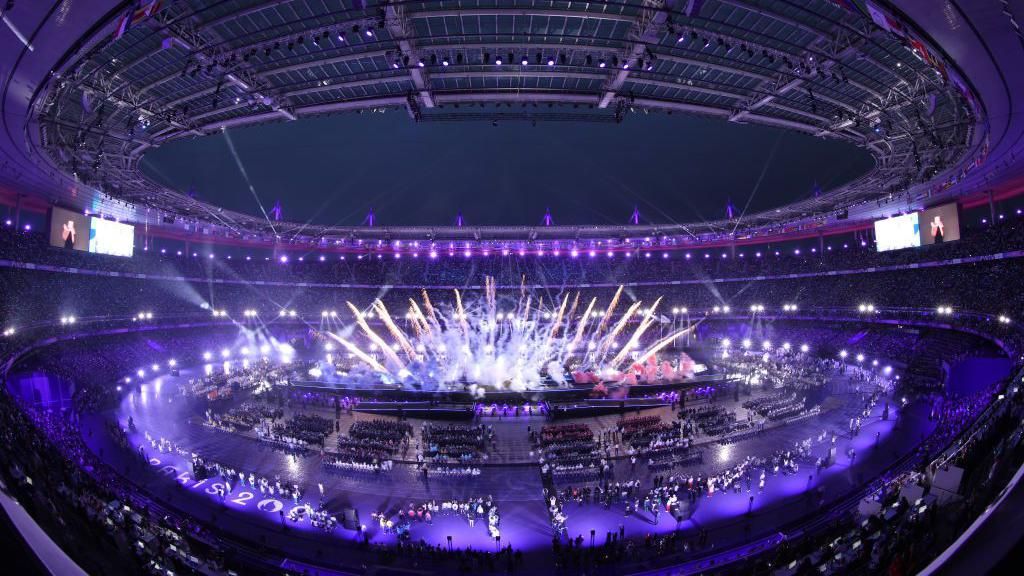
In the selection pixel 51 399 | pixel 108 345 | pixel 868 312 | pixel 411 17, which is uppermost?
pixel 411 17

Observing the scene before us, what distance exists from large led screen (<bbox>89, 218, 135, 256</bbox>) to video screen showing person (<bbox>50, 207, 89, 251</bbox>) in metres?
0.66

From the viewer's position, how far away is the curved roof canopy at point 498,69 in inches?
526

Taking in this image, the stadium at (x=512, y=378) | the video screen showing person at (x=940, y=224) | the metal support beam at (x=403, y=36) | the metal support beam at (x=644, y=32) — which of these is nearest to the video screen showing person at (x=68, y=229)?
the stadium at (x=512, y=378)

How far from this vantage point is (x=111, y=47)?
14.4 meters

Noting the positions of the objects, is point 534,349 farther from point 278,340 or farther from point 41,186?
point 41,186

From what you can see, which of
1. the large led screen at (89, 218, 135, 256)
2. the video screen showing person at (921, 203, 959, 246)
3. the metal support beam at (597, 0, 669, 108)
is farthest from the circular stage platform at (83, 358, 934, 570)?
the metal support beam at (597, 0, 669, 108)

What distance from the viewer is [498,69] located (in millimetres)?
16141

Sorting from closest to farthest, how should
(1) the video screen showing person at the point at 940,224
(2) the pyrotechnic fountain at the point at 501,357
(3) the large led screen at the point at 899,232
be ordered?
(1) the video screen showing person at the point at 940,224
(2) the pyrotechnic fountain at the point at 501,357
(3) the large led screen at the point at 899,232

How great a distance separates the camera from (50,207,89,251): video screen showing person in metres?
28.8

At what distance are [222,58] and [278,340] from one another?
39.9 m

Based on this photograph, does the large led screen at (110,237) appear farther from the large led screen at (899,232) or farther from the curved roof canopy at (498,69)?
the large led screen at (899,232)

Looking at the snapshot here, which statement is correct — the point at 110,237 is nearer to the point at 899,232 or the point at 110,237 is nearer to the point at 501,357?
the point at 501,357

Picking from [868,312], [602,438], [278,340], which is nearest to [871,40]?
[602,438]

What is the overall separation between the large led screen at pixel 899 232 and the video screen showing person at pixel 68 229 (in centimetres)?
→ 6102
